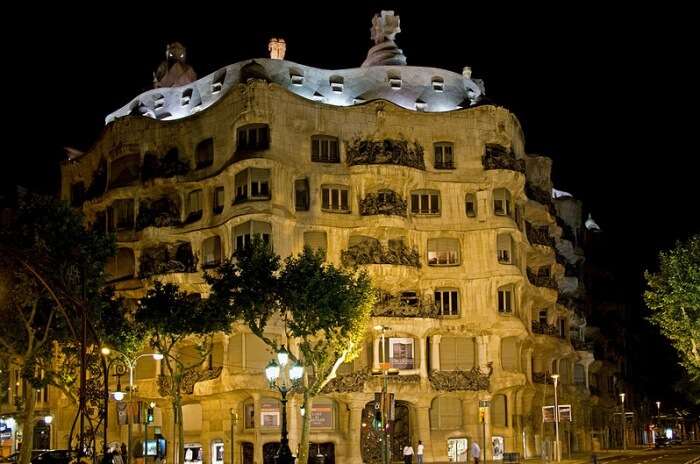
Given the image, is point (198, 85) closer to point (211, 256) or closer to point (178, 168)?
point (178, 168)

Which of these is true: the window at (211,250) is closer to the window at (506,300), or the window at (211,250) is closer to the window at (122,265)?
the window at (122,265)

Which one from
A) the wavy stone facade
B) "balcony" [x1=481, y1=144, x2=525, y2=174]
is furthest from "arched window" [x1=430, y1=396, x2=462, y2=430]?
"balcony" [x1=481, y1=144, x2=525, y2=174]

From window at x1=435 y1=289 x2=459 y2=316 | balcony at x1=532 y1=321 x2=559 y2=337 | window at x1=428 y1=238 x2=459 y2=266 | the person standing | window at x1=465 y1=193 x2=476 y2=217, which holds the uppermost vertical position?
window at x1=465 y1=193 x2=476 y2=217

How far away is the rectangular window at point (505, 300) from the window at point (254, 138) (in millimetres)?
20395

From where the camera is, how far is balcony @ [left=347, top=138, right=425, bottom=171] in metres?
72.1

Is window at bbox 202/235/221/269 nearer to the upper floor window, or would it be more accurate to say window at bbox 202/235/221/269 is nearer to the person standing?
the upper floor window

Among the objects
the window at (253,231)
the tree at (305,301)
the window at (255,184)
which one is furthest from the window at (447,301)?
the tree at (305,301)

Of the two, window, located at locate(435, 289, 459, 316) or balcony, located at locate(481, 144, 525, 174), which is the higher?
balcony, located at locate(481, 144, 525, 174)

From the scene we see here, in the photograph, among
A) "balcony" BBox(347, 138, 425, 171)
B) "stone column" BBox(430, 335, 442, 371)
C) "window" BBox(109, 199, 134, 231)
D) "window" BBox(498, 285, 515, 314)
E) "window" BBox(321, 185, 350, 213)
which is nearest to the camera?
"stone column" BBox(430, 335, 442, 371)

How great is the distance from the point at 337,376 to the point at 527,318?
18.0m

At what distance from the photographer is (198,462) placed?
230 ft

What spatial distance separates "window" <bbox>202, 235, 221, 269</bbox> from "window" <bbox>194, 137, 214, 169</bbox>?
18.5ft

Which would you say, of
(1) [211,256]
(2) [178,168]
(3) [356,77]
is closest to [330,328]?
(1) [211,256]

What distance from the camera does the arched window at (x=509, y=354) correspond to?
73625 mm
